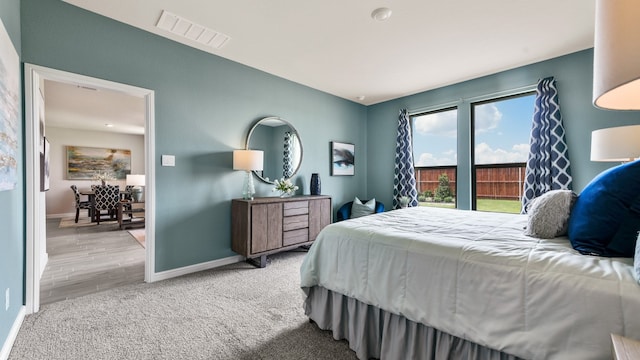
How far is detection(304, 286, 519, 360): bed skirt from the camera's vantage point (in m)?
1.29

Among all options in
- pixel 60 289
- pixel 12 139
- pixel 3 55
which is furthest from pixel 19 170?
pixel 60 289

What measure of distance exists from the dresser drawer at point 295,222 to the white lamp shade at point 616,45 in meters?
3.14

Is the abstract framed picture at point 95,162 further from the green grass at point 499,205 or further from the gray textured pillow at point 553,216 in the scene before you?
the gray textured pillow at point 553,216

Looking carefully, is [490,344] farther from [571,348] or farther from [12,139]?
[12,139]

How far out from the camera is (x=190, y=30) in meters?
2.65

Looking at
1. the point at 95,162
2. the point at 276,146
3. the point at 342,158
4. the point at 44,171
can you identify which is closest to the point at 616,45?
Answer: the point at 276,146

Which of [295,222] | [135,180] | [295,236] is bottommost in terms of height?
[295,236]

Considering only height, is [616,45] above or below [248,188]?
above

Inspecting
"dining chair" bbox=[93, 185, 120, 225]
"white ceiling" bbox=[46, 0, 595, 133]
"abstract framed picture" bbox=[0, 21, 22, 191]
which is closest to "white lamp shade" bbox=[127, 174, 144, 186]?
"dining chair" bbox=[93, 185, 120, 225]

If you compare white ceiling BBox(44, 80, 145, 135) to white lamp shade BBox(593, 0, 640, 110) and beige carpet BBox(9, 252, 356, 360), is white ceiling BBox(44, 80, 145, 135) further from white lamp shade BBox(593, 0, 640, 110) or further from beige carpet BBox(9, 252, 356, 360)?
white lamp shade BBox(593, 0, 640, 110)

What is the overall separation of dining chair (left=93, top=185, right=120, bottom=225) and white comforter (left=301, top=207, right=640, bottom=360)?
20.7ft

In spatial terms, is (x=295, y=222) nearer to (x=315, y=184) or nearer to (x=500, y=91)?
(x=315, y=184)

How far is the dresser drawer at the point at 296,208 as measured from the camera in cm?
343

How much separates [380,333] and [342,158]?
3.48m
